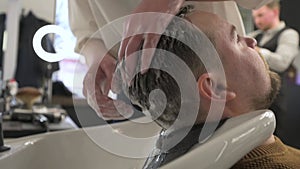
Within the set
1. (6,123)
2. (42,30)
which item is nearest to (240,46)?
(6,123)

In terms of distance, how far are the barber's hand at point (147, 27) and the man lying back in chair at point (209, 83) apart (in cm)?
2

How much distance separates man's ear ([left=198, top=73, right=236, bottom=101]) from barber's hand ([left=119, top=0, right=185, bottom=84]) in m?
0.10

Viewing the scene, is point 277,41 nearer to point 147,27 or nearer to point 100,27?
point 100,27

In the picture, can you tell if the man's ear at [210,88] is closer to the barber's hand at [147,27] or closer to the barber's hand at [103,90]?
the barber's hand at [147,27]

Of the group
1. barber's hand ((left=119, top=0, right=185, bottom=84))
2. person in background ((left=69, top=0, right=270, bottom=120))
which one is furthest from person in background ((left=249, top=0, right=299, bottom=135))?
barber's hand ((left=119, top=0, right=185, bottom=84))

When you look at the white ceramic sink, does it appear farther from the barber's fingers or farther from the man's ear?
the barber's fingers

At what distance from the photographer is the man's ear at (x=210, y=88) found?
27.5 inches

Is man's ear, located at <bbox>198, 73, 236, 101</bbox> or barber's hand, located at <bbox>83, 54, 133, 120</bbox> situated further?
barber's hand, located at <bbox>83, 54, 133, 120</bbox>

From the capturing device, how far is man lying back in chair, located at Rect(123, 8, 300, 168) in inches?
27.4

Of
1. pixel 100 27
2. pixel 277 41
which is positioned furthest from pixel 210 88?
pixel 277 41

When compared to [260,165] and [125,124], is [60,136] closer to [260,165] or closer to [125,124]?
[125,124]

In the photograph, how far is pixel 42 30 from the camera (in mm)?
1722

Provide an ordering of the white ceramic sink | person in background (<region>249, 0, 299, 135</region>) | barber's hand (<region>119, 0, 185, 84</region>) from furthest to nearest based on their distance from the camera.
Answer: person in background (<region>249, 0, 299, 135</region>)
the white ceramic sink
barber's hand (<region>119, 0, 185, 84</region>)

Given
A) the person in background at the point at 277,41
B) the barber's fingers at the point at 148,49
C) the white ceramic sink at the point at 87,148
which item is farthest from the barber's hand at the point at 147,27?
the person in background at the point at 277,41
